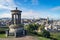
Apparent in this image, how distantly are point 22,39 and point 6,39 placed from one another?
149 centimetres

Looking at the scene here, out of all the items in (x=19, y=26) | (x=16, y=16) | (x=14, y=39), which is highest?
(x=16, y=16)

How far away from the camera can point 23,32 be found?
1678 centimetres

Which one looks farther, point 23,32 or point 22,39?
point 23,32

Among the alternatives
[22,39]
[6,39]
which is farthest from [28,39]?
[6,39]

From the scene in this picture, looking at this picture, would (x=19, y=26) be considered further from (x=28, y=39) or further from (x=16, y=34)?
(x=28, y=39)

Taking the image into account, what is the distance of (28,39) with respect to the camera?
14.1 meters

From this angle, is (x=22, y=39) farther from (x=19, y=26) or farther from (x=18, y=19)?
(x=18, y=19)

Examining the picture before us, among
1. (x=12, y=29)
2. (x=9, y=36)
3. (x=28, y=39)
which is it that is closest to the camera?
(x=28, y=39)

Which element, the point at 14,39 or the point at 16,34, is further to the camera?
the point at 16,34

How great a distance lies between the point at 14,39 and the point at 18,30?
2528mm

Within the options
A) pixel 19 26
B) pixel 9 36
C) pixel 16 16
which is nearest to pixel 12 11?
pixel 16 16

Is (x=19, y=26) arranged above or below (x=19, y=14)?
below

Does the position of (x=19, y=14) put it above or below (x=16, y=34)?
above

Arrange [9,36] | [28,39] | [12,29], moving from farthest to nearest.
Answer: [12,29] < [9,36] < [28,39]
